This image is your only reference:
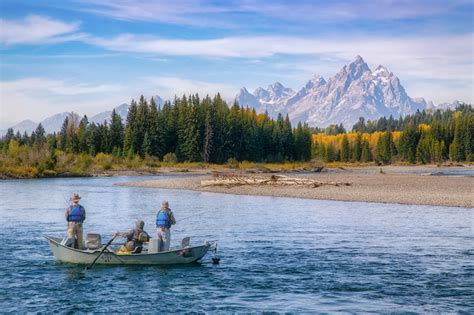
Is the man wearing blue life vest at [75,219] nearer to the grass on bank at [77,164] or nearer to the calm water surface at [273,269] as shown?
the calm water surface at [273,269]

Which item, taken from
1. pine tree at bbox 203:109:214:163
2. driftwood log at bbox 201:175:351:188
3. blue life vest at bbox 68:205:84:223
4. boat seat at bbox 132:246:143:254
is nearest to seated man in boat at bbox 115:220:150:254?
boat seat at bbox 132:246:143:254

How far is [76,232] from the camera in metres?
25.7

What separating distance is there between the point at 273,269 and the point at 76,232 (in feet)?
28.0

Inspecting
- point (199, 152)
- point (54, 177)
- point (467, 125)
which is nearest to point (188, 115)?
point (199, 152)

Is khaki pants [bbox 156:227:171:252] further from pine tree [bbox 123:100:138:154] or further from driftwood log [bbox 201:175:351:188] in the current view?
pine tree [bbox 123:100:138:154]

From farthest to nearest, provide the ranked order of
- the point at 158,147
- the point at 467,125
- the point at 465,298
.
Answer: the point at 467,125
the point at 158,147
the point at 465,298

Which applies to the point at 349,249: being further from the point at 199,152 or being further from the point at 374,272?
the point at 199,152

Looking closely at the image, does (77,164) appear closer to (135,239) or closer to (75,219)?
(75,219)

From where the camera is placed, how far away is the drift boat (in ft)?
80.5

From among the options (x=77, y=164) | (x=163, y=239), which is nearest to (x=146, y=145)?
(x=77, y=164)

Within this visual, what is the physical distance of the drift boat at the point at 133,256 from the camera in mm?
24547

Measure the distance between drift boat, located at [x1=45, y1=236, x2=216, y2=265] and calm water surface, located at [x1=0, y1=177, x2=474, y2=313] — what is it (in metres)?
0.35

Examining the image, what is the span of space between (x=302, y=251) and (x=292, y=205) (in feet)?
72.5

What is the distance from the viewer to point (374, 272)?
76.5ft
